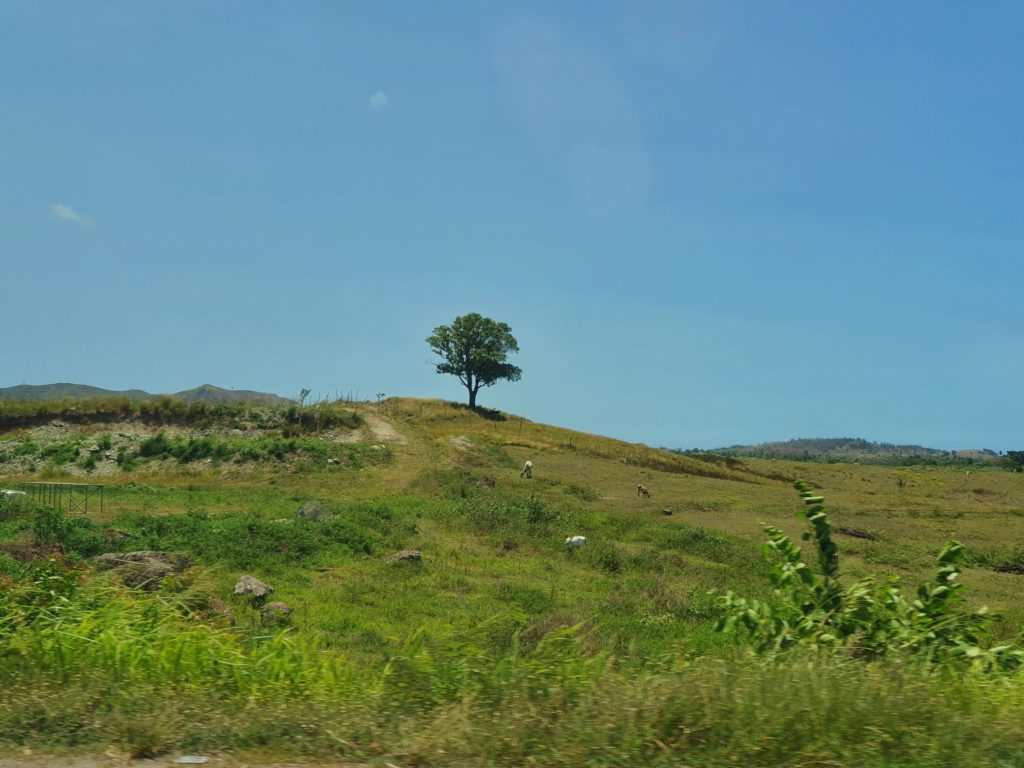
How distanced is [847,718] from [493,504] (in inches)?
897

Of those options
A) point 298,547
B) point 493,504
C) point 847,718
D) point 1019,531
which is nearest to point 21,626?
point 847,718

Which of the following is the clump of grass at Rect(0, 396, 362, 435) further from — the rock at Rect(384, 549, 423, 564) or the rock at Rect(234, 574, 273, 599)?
the rock at Rect(234, 574, 273, 599)

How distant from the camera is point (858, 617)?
6.39m

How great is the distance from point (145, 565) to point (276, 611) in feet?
8.33

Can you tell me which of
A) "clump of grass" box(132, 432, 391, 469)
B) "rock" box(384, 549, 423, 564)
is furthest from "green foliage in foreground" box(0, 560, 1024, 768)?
"clump of grass" box(132, 432, 391, 469)

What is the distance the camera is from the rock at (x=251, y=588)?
14318mm

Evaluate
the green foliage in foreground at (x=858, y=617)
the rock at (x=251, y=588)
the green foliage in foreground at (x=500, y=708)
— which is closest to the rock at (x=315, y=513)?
the rock at (x=251, y=588)

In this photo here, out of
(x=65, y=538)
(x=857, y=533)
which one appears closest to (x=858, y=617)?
(x=65, y=538)

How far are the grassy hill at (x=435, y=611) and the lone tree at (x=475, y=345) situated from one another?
26345 mm

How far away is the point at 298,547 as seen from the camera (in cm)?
1898

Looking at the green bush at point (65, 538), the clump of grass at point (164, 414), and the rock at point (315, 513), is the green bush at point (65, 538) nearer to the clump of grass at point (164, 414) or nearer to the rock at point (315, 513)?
the rock at point (315, 513)

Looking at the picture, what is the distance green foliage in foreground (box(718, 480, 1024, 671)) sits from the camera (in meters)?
6.04

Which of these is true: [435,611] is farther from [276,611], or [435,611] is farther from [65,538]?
[65,538]

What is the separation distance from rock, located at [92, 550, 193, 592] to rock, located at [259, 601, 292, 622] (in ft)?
5.66
